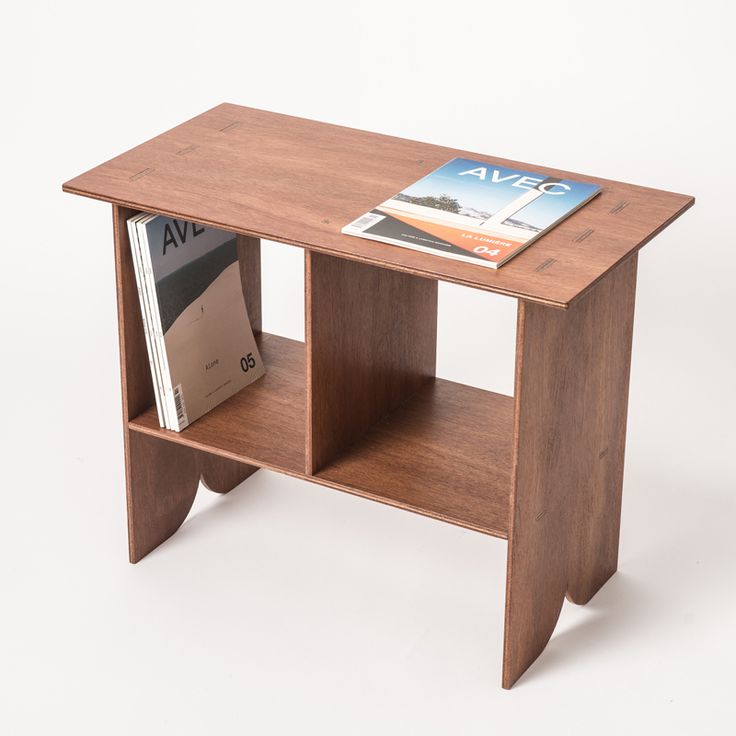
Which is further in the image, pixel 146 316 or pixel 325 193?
pixel 146 316

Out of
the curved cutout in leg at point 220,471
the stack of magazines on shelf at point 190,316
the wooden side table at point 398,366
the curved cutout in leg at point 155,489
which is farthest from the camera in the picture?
the curved cutout in leg at point 220,471

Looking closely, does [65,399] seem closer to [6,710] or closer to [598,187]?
[6,710]

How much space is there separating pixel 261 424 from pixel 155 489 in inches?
13.3

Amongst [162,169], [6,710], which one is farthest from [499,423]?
[6,710]

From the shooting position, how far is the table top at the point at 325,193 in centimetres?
323

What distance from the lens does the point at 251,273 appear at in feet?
13.2

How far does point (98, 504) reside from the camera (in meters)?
4.20

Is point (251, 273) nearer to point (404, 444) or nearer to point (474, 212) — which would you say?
point (404, 444)

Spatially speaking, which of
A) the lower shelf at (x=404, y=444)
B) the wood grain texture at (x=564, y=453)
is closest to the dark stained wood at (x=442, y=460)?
the lower shelf at (x=404, y=444)

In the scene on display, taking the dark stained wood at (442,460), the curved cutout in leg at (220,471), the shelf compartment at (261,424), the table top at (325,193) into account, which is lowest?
the curved cutout in leg at (220,471)

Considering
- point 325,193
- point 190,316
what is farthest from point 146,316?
point 325,193

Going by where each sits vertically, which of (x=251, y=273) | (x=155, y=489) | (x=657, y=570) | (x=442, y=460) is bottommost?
(x=657, y=570)

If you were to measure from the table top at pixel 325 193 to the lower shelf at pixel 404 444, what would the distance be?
0.52m

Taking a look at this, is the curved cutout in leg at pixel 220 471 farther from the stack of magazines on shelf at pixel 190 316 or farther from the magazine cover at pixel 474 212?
the magazine cover at pixel 474 212
